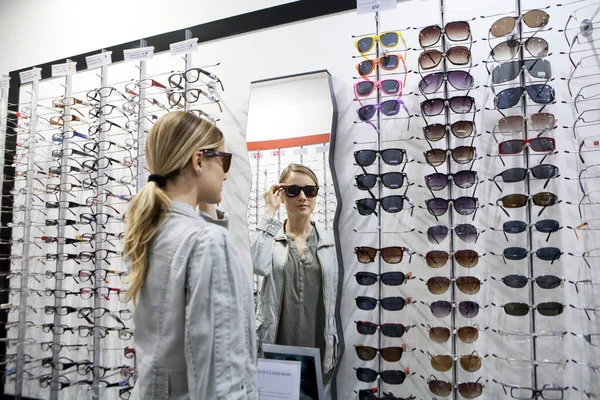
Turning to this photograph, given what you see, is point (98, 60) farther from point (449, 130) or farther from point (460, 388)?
point (460, 388)

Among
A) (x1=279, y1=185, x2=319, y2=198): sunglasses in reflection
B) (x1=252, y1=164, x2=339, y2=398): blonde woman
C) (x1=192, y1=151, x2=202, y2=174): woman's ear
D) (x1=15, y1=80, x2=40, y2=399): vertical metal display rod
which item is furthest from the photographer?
(x1=15, y1=80, x2=40, y2=399): vertical metal display rod

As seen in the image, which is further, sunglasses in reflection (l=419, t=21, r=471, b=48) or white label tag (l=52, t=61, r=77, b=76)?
white label tag (l=52, t=61, r=77, b=76)

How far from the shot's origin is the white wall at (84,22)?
11.3 feet

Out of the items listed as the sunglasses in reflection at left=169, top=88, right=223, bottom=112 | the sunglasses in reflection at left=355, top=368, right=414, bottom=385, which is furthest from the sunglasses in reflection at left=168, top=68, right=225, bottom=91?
the sunglasses in reflection at left=355, top=368, right=414, bottom=385

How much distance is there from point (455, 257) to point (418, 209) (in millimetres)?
369

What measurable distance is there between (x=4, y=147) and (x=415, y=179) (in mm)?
3654

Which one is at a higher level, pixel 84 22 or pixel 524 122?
pixel 84 22

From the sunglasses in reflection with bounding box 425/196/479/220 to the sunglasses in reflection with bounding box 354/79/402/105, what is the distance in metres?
0.69

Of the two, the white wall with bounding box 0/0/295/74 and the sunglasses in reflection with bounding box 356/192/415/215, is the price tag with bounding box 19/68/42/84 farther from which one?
the sunglasses in reflection with bounding box 356/192/415/215

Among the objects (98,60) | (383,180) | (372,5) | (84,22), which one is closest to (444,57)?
(372,5)

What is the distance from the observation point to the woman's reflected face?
2748 mm

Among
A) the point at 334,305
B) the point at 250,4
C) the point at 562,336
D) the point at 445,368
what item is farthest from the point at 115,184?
the point at 562,336

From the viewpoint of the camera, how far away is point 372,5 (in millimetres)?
2594

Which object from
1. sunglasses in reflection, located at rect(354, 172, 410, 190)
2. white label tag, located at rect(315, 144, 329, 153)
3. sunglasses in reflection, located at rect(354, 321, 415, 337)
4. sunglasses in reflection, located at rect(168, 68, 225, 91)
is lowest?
sunglasses in reflection, located at rect(354, 321, 415, 337)
